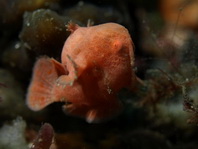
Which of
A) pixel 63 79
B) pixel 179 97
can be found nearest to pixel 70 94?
pixel 63 79

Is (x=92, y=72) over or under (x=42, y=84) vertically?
over

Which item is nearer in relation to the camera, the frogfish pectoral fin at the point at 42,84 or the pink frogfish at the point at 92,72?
the pink frogfish at the point at 92,72

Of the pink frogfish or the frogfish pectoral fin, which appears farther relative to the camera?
the frogfish pectoral fin

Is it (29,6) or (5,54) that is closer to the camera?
(29,6)

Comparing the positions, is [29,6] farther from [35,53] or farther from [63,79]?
Result: [63,79]

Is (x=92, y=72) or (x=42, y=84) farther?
(x=42, y=84)
